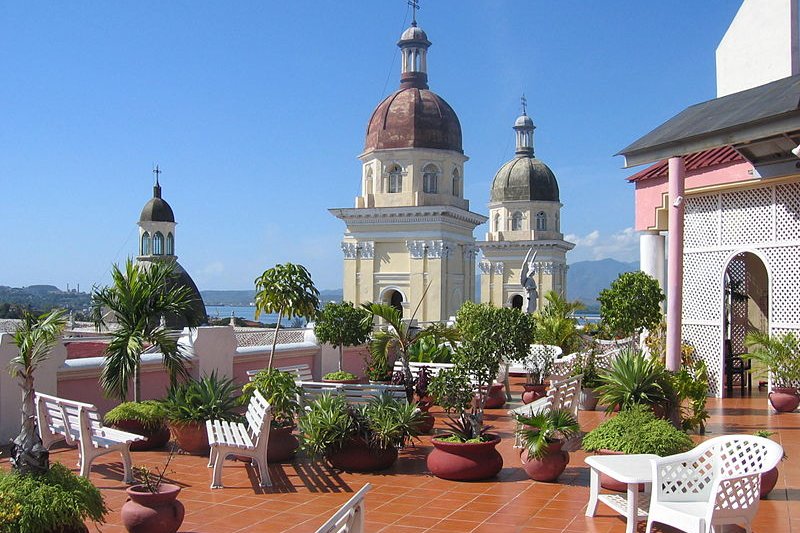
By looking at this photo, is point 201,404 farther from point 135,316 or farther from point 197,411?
point 135,316

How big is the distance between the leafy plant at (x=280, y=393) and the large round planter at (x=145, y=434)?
3.77 feet

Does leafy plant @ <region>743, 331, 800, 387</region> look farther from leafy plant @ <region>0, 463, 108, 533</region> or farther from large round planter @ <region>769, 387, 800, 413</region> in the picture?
leafy plant @ <region>0, 463, 108, 533</region>

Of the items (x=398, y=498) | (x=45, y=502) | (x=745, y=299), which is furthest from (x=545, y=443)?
(x=745, y=299)

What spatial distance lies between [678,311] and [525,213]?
50.4 meters

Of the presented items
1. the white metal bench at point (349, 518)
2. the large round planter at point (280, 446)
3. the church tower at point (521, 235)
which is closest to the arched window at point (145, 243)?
the church tower at point (521, 235)

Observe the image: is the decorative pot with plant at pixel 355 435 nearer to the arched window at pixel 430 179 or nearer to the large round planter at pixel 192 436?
the large round planter at pixel 192 436

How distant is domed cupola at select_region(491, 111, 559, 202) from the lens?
63016 millimetres

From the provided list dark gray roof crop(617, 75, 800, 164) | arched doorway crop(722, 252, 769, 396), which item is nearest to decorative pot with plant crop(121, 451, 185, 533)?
dark gray roof crop(617, 75, 800, 164)

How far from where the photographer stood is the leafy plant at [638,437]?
7.95m

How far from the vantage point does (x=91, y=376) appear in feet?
38.3

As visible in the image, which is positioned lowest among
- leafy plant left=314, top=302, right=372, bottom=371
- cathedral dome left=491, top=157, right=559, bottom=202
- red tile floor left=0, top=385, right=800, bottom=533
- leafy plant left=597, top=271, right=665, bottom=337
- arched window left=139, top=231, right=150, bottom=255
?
red tile floor left=0, top=385, right=800, bottom=533

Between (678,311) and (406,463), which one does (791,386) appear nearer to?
(678,311)

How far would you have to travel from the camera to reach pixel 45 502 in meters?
5.34

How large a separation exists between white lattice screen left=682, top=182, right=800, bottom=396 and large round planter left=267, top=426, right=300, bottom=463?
939 centimetres
